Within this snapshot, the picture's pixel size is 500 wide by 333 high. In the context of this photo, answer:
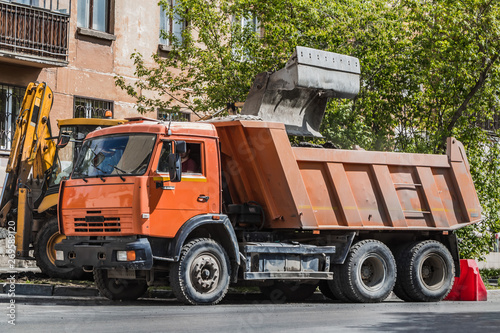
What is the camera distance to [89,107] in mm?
22047

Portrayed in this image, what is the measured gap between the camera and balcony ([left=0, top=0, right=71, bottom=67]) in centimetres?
1948

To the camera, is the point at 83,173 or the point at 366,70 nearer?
the point at 83,173

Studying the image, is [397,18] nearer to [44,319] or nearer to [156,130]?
[156,130]

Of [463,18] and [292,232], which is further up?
[463,18]

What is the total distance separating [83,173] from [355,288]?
4.75 metres

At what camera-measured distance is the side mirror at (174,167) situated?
39.2ft

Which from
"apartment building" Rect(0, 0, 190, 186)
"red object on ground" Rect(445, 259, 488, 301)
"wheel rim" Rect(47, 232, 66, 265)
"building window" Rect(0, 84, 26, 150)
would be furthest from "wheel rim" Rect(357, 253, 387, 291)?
"building window" Rect(0, 84, 26, 150)

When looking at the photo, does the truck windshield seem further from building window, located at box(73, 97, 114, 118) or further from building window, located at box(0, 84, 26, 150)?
building window, located at box(73, 97, 114, 118)

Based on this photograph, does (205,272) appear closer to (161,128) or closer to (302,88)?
(161,128)

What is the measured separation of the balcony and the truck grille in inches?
327

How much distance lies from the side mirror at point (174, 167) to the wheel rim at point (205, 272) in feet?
3.89

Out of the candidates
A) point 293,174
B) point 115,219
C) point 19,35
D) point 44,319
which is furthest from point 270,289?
point 19,35

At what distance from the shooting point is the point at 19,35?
1975 cm

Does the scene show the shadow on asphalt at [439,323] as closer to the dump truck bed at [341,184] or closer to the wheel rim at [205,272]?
the wheel rim at [205,272]
